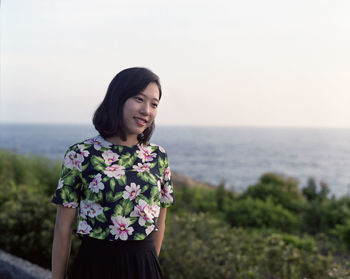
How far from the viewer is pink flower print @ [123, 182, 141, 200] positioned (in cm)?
202

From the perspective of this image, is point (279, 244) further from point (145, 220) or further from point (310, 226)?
point (310, 226)

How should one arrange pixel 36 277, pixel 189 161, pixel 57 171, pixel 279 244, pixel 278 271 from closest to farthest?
1. pixel 36 277
2. pixel 278 271
3. pixel 279 244
4. pixel 57 171
5. pixel 189 161

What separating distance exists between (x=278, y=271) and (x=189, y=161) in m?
38.8

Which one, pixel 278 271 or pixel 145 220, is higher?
pixel 145 220

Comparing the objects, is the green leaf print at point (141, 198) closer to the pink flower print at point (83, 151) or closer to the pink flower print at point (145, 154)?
the pink flower print at point (145, 154)

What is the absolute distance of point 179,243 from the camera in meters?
4.25

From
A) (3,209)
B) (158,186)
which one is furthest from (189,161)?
(158,186)

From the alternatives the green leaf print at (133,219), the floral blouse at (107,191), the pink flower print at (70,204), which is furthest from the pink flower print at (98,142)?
the green leaf print at (133,219)

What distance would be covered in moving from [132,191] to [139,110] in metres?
0.45

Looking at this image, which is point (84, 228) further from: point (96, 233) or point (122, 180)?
point (122, 180)

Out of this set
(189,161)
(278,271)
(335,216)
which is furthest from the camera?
(189,161)

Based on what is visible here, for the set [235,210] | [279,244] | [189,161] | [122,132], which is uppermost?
[122,132]

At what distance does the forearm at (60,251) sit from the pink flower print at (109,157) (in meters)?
0.44

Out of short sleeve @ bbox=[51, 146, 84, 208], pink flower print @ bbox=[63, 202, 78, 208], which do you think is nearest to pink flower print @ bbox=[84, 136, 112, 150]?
short sleeve @ bbox=[51, 146, 84, 208]
